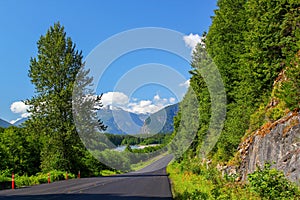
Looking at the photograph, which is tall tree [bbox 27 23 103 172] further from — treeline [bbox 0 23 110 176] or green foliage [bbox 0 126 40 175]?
green foliage [bbox 0 126 40 175]

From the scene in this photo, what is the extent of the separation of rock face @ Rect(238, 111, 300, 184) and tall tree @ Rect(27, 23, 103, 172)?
2328cm

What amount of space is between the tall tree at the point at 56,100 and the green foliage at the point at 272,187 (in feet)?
90.8

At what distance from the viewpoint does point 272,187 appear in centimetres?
920

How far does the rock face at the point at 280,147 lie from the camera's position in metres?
10.9

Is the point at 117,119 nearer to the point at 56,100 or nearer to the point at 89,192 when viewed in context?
the point at 56,100

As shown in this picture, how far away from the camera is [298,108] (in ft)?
41.2

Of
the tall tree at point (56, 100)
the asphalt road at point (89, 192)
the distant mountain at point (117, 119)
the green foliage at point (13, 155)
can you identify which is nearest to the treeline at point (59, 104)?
the tall tree at point (56, 100)

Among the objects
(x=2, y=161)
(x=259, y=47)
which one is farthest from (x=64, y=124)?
(x=259, y=47)

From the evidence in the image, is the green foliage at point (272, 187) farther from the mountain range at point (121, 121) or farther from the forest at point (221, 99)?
the mountain range at point (121, 121)

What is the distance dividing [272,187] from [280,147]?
12.5 ft

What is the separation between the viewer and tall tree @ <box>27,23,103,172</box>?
35312 millimetres

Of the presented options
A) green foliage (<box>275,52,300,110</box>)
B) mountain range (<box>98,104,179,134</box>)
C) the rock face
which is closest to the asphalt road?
the rock face

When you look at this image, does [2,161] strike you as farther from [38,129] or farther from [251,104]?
[251,104]

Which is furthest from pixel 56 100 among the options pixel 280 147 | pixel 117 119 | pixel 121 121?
pixel 121 121
